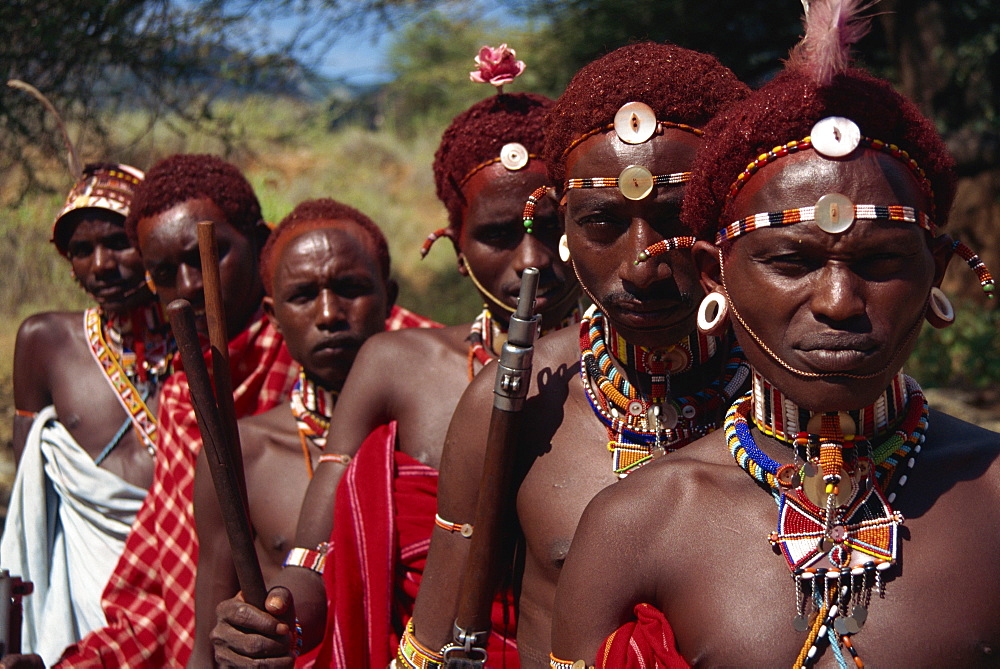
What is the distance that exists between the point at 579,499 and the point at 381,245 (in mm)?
1599

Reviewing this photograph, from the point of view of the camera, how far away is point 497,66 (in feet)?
10.0

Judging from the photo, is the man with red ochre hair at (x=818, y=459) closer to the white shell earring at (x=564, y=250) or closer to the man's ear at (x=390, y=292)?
the white shell earring at (x=564, y=250)

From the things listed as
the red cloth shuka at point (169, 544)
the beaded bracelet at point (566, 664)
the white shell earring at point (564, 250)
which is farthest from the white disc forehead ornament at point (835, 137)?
the red cloth shuka at point (169, 544)

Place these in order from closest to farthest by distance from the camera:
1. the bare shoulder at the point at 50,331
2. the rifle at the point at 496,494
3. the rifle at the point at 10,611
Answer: the rifle at the point at 496,494, the rifle at the point at 10,611, the bare shoulder at the point at 50,331

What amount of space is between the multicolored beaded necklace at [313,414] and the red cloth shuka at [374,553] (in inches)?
19.9

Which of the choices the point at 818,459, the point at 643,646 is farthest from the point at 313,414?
the point at 818,459

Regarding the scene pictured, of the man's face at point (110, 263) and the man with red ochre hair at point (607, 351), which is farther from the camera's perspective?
the man's face at point (110, 263)

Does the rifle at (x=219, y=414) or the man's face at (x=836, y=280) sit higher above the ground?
the man's face at (x=836, y=280)

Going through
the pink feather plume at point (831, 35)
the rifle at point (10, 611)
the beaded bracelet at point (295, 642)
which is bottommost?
the rifle at point (10, 611)

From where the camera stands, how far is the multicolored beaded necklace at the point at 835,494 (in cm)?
184

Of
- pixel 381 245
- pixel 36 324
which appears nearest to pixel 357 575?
pixel 381 245

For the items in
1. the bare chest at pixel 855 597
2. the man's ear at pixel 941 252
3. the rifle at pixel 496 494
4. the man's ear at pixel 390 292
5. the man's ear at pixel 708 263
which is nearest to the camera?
the bare chest at pixel 855 597

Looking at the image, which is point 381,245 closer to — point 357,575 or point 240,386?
point 240,386

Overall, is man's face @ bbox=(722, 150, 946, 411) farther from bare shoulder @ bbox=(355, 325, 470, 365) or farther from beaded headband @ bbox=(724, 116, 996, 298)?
bare shoulder @ bbox=(355, 325, 470, 365)
